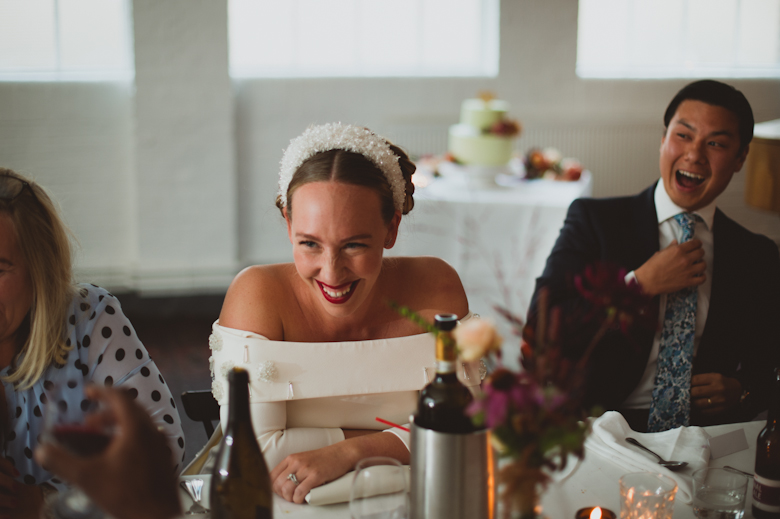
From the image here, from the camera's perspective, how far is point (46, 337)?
1479mm

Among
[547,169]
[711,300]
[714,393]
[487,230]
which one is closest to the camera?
[714,393]

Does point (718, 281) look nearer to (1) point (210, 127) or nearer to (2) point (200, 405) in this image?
(2) point (200, 405)

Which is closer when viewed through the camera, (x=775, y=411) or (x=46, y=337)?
(x=775, y=411)

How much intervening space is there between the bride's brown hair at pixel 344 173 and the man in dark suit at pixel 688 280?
27.5 inches

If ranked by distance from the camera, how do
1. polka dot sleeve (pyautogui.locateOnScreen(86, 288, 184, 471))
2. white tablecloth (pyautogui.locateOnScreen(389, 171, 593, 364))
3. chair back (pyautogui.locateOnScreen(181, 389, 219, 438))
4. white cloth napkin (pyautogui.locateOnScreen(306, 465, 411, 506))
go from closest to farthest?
white cloth napkin (pyautogui.locateOnScreen(306, 465, 411, 506)) < polka dot sleeve (pyautogui.locateOnScreen(86, 288, 184, 471)) < chair back (pyautogui.locateOnScreen(181, 389, 219, 438)) < white tablecloth (pyautogui.locateOnScreen(389, 171, 593, 364))

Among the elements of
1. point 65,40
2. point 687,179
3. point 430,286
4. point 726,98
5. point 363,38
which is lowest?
point 430,286

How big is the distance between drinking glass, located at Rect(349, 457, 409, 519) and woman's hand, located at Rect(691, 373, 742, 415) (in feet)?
4.24

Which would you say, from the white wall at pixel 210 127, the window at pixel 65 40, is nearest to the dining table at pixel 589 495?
the white wall at pixel 210 127

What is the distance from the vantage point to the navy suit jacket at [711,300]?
197cm

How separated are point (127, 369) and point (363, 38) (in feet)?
15.2

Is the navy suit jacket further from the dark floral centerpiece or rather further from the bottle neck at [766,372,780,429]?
the dark floral centerpiece

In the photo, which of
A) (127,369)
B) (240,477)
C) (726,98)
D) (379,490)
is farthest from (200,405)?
(726,98)

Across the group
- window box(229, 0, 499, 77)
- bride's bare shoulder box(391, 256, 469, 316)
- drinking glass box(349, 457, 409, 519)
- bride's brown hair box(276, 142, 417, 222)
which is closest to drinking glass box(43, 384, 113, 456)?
drinking glass box(349, 457, 409, 519)

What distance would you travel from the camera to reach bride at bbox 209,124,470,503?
1482mm
